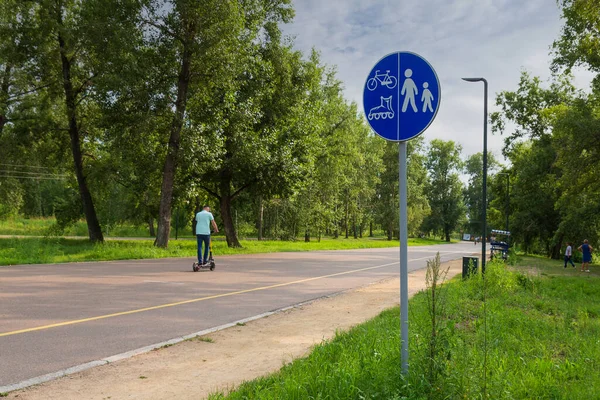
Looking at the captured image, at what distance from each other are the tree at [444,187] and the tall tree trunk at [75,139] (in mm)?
79354

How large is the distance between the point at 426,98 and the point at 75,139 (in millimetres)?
26209

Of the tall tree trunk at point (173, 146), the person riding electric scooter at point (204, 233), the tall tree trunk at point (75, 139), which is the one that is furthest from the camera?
the tall tree trunk at point (75, 139)

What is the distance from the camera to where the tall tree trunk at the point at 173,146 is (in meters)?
21.7

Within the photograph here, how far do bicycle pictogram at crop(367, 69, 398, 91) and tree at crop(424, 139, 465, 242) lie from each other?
95.7 meters

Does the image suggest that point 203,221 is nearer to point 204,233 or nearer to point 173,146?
point 204,233

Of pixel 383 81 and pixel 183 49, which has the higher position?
pixel 183 49

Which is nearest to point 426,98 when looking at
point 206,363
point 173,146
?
point 206,363

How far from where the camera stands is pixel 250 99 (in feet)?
81.1

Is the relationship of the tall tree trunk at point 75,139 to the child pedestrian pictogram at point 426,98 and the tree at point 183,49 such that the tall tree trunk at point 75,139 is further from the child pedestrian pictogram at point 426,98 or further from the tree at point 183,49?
the child pedestrian pictogram at point 426,98

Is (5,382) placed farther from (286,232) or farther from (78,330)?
(286,232)

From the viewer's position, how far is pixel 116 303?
798cm

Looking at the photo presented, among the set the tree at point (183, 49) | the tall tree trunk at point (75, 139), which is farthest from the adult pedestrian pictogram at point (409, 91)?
the tall tree trunk at point (75, 139)

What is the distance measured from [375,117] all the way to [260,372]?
273 cm

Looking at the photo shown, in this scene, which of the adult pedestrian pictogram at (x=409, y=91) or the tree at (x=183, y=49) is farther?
the tree at (x=183, y=49)
